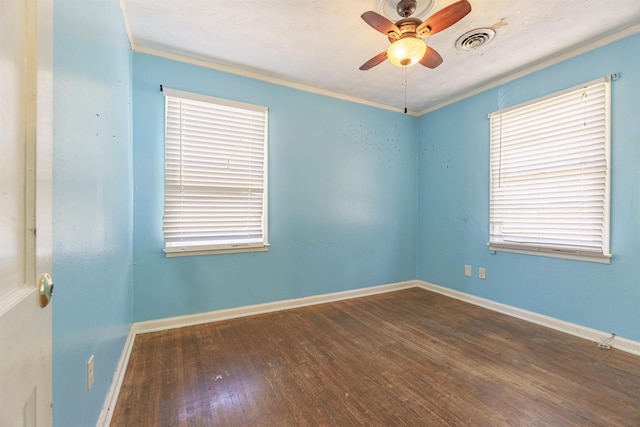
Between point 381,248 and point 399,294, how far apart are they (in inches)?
25.8

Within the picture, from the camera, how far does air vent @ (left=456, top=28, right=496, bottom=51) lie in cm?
223

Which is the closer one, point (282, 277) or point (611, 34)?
point (611, 34)

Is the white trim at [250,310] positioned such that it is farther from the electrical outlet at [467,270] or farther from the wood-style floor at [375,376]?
the electrical outlet at [467,270]

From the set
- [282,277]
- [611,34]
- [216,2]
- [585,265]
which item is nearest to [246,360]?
[282,277]

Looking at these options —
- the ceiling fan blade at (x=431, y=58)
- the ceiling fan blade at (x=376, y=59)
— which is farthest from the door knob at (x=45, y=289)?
the ceiling fan blade at (x=431, y=58)

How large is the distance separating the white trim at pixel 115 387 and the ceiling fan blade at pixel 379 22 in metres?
2.63

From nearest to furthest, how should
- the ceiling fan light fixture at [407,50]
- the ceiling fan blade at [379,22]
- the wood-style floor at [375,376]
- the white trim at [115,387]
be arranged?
the white trim at [115,387] < the wood-style floor at [375,376] < the ceiling fan blade at [379,22] < the ceiling fan light fixture at [407,50]

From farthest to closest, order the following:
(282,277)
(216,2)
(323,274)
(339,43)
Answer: (323,274), (282,277), (339,43), (216,2)

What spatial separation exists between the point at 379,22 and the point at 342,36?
659mm

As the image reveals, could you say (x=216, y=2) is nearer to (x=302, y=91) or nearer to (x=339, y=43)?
(x=339, y=43)

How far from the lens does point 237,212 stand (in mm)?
2887

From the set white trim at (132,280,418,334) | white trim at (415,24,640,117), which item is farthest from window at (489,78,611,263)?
white trim at (132,280,418,334)

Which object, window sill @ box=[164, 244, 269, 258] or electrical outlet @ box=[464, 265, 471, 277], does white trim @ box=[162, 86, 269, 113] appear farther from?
electrical outlet @ box=[464, 265, 471, 277]

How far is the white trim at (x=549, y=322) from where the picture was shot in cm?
220
